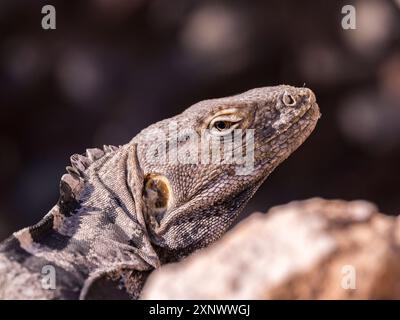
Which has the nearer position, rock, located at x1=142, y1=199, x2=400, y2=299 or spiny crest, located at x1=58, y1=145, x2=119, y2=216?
rock, located at x1=142, y1=199, x2=400, y2=299

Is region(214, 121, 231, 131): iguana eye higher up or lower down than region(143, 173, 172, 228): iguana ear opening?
higher up

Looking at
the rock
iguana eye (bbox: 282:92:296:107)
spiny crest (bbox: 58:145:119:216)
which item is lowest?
spiny crest (bbox: 58:145:119:216)

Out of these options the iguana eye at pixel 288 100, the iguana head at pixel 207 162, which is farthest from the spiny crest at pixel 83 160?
the iguana eye at pixel 288 100

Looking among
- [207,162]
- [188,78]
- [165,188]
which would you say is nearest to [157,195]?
[165,188]

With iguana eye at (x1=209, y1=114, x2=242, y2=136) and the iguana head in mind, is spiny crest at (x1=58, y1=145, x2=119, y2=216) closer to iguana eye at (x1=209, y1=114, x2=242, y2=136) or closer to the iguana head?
the iguana head

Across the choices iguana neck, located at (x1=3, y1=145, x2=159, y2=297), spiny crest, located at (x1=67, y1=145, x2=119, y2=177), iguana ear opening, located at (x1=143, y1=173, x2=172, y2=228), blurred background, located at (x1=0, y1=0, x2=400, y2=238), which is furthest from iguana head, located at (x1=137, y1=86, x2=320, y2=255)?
blurred background, located at (x1=0, y1=0, x2=400, y2=238)

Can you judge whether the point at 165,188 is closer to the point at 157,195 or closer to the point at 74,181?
the point at 157,195
